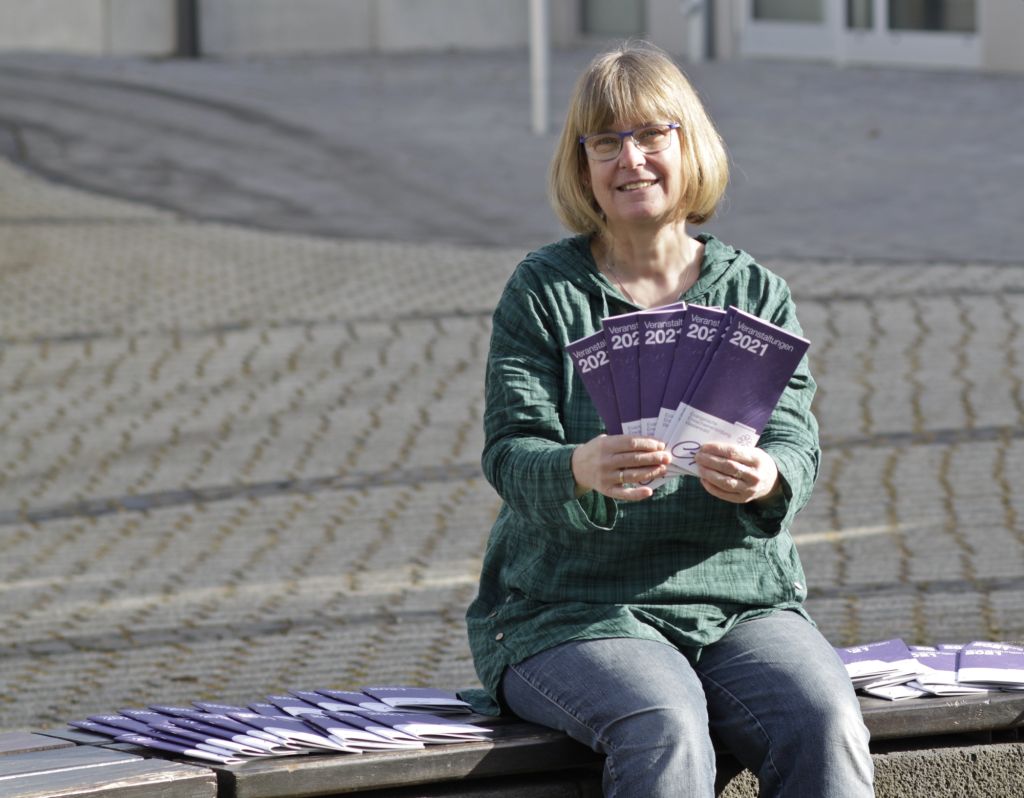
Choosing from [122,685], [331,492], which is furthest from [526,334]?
[331,492]

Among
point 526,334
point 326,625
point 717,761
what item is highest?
point 526,334

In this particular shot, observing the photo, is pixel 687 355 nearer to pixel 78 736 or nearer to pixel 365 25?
pixel 78 736

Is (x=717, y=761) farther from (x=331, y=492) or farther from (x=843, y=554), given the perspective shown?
(x=331, y=492)

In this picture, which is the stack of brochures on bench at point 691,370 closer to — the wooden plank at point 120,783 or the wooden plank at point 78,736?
the wooden plank at point 120,783

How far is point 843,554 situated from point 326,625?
1.90m

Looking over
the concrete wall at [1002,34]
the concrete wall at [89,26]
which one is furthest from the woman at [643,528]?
the concrete wall at [89,26]

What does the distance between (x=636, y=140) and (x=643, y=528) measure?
744 millimetres

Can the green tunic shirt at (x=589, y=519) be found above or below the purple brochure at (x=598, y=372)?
below

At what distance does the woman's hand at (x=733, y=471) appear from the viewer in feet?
10.4

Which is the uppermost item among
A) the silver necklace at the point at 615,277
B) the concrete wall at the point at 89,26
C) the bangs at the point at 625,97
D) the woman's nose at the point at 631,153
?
the concrete wall at the point at 89,26

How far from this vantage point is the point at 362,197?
14.6m

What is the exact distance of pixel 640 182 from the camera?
357 centimetres

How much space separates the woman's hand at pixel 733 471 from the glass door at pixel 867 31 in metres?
16.1

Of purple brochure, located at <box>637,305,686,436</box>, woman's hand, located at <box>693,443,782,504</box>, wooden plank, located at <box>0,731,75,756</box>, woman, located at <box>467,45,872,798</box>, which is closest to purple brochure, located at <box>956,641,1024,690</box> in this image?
woman, located at <box>467,45,872,798</box>
